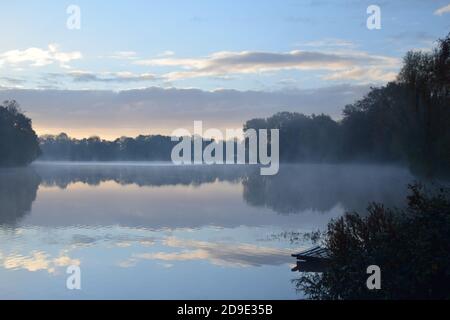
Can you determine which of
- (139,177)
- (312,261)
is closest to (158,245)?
(312,261)

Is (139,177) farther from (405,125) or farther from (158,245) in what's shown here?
(158,245)

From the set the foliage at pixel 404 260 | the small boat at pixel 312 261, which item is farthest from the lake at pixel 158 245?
the foliage at pixel 404 260

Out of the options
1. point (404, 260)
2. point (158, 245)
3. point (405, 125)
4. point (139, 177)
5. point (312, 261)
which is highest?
point (405, 125)

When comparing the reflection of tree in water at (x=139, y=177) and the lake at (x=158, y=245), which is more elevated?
the lake at (x=158, y=245)

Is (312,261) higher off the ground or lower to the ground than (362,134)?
lower

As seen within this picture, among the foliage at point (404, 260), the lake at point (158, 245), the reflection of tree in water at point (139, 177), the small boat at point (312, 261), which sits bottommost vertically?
the reflection of tree in water at point (139, 177)

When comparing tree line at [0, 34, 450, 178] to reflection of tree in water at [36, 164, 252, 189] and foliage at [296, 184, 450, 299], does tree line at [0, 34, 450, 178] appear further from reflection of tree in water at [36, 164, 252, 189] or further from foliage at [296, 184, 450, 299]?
foliage at [296, 184, 450, 299]

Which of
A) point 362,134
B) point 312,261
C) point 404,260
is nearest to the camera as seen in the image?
point 404,260

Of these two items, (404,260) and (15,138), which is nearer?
(404,260)

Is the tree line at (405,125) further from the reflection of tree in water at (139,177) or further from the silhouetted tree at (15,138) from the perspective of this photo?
the silhouetted tree at (15,138)

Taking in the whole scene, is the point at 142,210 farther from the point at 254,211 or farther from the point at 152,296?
the point at 152,296
